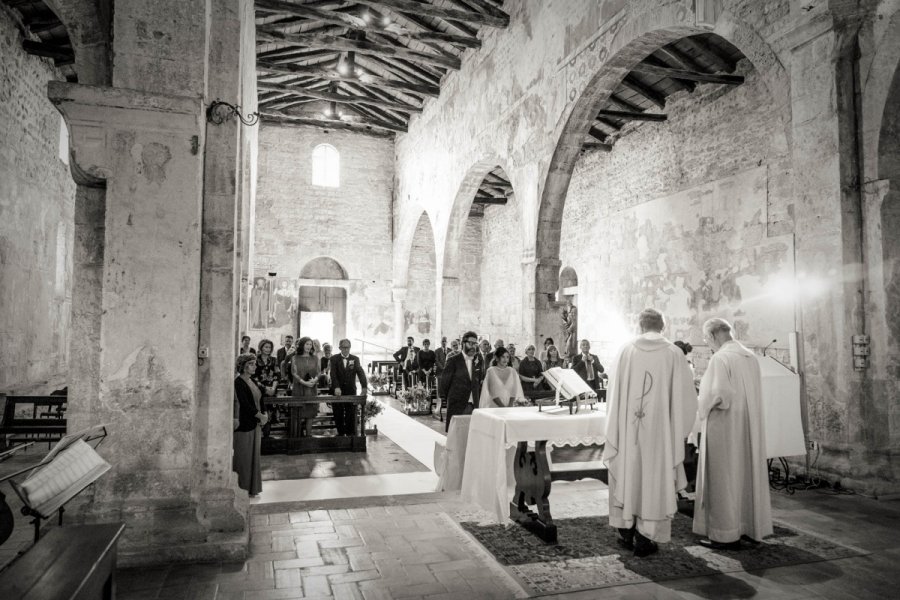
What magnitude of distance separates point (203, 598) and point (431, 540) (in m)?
1.56

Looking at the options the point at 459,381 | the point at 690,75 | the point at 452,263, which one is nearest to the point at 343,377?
the point at 459,381

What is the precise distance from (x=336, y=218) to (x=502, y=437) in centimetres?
1678

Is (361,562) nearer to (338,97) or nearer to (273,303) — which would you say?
(338,97)

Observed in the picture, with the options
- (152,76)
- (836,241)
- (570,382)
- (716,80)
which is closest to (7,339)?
(152,76)

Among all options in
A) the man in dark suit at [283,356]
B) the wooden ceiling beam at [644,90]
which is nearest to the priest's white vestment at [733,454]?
the man in dark suit at [283,356]

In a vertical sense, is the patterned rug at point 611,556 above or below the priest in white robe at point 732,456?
below

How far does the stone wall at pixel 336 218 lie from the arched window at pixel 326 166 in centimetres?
14

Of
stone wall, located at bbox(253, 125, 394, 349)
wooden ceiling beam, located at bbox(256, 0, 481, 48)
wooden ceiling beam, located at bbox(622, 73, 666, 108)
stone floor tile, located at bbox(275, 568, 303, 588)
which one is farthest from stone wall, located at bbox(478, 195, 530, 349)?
stone floor tile, located at bbox(275, 568, 303, 588)

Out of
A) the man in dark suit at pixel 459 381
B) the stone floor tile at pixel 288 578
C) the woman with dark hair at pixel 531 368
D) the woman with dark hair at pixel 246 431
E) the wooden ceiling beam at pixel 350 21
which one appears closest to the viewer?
the stone floor tile at pixel 288 578

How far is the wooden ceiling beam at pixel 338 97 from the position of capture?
55.4 ft

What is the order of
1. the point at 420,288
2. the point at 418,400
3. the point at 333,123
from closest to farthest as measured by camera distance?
the point at 418,400
the point at 333,123
the point at 420,288

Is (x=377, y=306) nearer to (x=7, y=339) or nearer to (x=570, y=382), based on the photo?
(x=7, y=339)

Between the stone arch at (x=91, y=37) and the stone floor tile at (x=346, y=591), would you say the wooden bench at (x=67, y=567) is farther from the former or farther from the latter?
the stone arch at (x=91, y=37)

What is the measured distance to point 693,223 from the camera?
1162 cm
